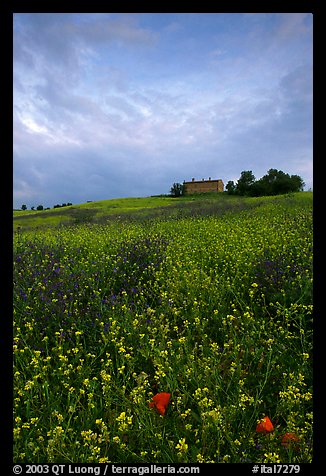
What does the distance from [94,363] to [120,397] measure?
59 centimetres

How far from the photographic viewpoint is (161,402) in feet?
6.96

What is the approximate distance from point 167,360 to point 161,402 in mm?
419

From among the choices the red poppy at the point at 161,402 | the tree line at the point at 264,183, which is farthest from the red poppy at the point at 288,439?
the tree line at the point at 264,183

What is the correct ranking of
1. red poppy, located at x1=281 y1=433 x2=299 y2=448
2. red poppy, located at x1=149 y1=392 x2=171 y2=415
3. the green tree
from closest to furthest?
1. red poppy, located at x1=281 y1=433 x2=299 y2=448
2. red poppy, located at x1=149 y1=392 x2=171 y2=415
3. the green tree

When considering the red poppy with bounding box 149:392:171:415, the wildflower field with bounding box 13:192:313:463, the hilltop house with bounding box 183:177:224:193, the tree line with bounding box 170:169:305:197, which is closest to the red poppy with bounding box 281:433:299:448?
the wildflower field with bounding box 13:192:313:463

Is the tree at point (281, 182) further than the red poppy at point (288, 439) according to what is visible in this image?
Yes

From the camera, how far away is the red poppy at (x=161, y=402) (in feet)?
6.91

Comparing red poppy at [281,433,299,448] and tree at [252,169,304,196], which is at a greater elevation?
tree at [252,169,304,196]

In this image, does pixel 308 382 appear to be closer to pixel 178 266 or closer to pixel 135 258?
pixel 178 266

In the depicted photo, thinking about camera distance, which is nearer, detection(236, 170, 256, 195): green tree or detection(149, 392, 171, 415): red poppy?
detection(149, 392, 171, 415): red poppy

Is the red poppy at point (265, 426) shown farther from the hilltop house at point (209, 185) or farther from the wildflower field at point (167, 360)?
the hilltop house at point (209, 185)

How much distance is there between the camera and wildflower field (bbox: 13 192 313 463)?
1.89 m

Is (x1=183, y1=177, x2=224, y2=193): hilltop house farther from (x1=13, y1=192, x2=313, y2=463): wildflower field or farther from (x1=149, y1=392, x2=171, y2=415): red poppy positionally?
(x1=149, y1=392, x2=171, y2=415): red poppy

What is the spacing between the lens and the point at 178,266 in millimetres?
4559
